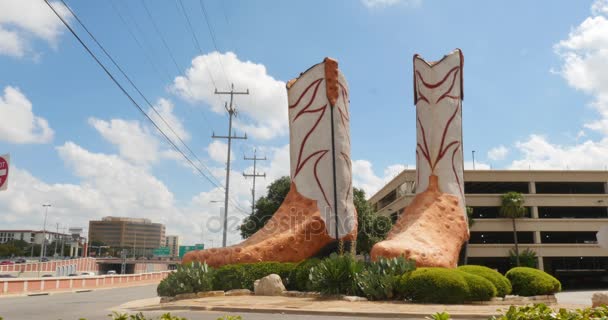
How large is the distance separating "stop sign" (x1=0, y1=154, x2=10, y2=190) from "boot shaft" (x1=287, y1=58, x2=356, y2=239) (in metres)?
9.73

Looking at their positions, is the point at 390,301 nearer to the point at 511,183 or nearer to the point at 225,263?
the point at 225,263

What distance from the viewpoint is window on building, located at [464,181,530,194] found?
4228cm

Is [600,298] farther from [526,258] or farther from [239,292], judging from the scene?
[526,258]

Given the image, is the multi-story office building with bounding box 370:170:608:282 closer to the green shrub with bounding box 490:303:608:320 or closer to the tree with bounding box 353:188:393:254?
the tree with bounding box 353:188:393:254

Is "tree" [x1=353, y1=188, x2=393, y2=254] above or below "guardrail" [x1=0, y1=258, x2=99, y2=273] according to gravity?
above

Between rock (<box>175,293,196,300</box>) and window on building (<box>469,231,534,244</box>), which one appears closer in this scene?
rock (<box>175,293,196,300</box>)

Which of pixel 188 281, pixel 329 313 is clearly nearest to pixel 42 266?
pixel 188 281

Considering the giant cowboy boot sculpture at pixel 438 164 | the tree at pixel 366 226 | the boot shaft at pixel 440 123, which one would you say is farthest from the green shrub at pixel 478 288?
the tree at pixel 366 226

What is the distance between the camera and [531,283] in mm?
14305

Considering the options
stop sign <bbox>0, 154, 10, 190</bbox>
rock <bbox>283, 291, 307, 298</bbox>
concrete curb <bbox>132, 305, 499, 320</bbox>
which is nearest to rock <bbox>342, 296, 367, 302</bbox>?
rock <bbox>283, 291, 307, 298</bbox>

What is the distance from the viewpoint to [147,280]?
43875 millimetres

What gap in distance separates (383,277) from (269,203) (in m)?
22.5

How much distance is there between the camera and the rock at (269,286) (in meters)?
14.3

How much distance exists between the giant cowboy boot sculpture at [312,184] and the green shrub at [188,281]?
44.9 inches
